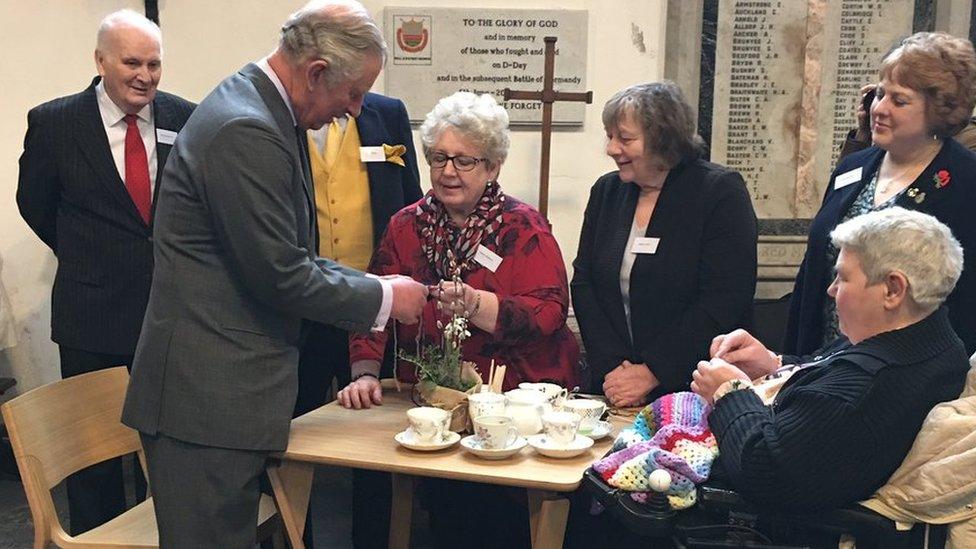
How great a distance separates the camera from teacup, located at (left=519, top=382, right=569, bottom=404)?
212cm

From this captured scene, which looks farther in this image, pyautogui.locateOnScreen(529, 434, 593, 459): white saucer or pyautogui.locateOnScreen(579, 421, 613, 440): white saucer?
pyautogui.locateOnScreen(579, 421, 613, 440): white saucer

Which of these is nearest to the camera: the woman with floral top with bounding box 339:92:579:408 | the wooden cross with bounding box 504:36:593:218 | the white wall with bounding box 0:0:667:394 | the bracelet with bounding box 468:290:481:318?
the bracelet with bounding box 468:290:481:318

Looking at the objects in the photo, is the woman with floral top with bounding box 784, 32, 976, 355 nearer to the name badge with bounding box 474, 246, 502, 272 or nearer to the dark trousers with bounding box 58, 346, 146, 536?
the name badge with bounding box 474, 246, 502, 272

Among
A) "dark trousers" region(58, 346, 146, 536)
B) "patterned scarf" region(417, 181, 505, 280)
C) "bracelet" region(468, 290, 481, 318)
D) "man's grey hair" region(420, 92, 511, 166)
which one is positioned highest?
"man's grey hair" region(420, 92, 511, 166)

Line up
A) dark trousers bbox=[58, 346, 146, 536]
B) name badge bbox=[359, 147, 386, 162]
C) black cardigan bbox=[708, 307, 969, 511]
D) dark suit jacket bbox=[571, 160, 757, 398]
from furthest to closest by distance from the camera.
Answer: name badge bbox=[359, 147, 386, 162] → dark trousers bbox=[58, 346, 146, 536] → dark suit jacket bbox=[571, 160, 757, 398] → black cardigan bbox=[708, 307, 969, 511]

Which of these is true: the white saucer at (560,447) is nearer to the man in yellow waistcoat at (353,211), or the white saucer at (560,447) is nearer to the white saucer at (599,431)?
the white saucer at (599,431)

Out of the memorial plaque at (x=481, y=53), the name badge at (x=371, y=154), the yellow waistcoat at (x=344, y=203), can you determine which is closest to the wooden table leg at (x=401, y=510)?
the yellow waistcoat at (x=344, y=203)

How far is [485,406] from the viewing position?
1969 millimetres

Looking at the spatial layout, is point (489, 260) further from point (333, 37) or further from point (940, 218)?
point (940, 218)

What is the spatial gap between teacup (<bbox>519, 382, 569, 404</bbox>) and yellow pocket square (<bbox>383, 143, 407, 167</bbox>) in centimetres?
103

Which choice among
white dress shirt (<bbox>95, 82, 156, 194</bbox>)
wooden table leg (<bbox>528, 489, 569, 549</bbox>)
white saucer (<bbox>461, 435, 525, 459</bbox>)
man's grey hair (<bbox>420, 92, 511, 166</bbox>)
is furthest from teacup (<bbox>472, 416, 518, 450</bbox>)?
white dress shirt (<bbox>95, 82, 156, 194</bbox>)

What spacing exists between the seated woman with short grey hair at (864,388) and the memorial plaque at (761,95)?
6.80ft

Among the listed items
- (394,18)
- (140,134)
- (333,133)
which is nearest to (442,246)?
(333,133)

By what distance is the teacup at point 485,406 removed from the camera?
77.4 inches
